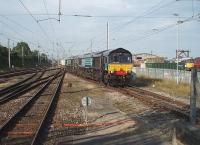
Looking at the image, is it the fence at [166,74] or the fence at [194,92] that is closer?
the fence at [194,92]

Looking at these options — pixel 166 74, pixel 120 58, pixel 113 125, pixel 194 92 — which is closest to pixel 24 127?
pixel 113 125

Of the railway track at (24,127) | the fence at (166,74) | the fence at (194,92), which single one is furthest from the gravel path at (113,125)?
the fence at (166,74)

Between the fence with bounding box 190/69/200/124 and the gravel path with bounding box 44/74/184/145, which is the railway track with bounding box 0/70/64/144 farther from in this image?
the fence with bounding box 190/69/200/124

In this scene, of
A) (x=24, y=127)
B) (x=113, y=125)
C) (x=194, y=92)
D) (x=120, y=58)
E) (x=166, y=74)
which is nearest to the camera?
(x=194, y=92)

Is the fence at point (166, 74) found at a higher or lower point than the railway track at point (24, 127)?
higher

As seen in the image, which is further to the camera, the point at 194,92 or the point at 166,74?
the point at 166,74

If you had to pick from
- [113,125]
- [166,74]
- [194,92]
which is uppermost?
[194,92]

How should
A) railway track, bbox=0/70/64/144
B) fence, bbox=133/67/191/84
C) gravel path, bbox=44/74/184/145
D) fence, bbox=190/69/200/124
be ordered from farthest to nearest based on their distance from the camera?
fence, bbox=133/67/191/84
fence, bbox=190/69/200/124
gravel path, bbox=44/74/184/145
railway track, bbox=0/70/64/144

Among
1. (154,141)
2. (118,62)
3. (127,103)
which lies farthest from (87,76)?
(154,141)

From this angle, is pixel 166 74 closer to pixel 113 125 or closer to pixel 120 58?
pixel 120 58

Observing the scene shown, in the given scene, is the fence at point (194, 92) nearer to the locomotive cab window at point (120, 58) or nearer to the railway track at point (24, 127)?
the railway track at point (24, 127)

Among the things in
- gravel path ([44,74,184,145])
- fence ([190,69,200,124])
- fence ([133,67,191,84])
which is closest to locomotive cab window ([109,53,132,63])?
fence ([133,67,191,84])

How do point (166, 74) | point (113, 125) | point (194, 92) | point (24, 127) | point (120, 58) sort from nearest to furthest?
1. point (194, 92)
2. point (24, 127)
3. point (113, 125)
4. point (120, 58)
5. point (166, 74)

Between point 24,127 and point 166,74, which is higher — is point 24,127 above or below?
below
